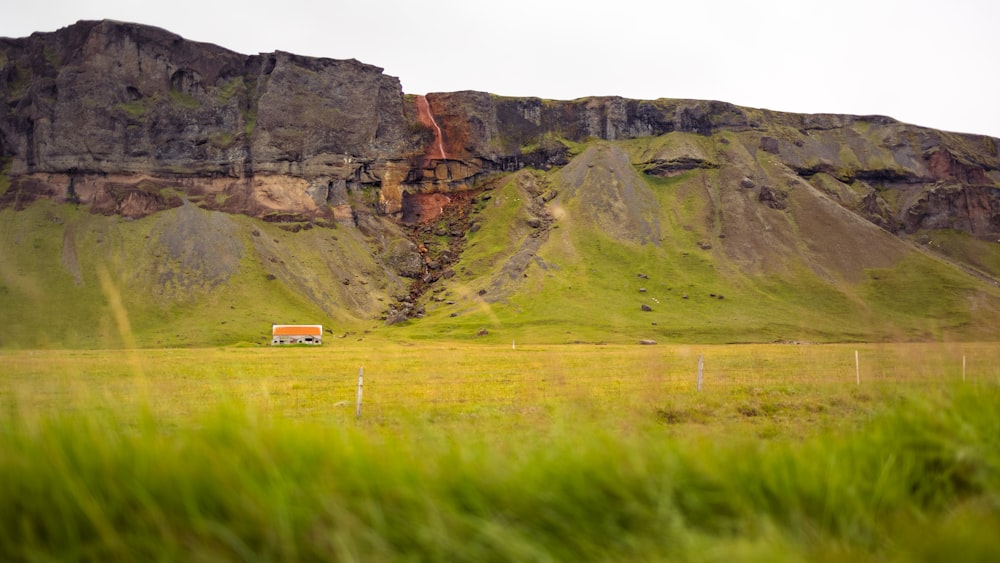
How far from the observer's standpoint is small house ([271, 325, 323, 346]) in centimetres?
7562

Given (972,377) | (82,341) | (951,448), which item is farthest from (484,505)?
(82,341)

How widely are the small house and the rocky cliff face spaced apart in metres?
44.6

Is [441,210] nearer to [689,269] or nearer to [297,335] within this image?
[689,269]

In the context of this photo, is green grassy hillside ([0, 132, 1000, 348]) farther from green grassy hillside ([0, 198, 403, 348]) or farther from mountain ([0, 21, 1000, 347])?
mountain ([0, 21, 1000, 347])

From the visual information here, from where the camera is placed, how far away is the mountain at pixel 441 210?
93312 millimetres

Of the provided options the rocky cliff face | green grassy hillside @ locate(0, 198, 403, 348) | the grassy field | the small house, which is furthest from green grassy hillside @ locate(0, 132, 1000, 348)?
the grassy field

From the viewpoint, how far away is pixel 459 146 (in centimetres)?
14525

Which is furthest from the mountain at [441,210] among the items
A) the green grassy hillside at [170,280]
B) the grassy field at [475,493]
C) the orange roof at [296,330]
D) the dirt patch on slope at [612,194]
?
the grassy field at [475,493]

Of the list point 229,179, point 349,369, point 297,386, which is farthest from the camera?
point 229,179

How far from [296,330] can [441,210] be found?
68441 mm

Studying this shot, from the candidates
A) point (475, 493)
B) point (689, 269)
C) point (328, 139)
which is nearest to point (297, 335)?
point (328, 139)

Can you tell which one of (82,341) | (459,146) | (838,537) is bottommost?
(82,341)

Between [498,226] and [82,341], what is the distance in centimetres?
7386

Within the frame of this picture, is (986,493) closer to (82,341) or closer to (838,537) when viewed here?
(838,537)
